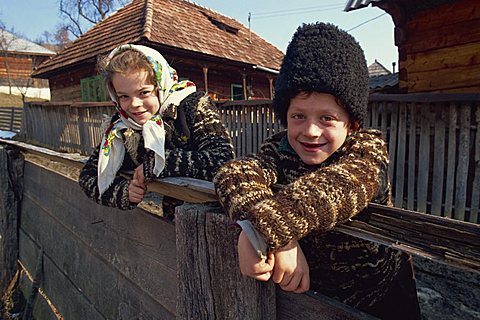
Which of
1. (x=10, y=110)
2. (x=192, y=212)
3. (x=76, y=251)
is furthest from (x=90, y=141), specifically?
(x=10, y=110)

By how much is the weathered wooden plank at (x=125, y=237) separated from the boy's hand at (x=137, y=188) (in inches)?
4.8

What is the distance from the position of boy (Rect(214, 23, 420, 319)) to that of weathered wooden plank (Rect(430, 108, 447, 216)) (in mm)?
3929

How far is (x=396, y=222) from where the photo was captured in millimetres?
779

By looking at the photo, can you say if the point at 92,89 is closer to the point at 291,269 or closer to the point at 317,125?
the point at 317,125

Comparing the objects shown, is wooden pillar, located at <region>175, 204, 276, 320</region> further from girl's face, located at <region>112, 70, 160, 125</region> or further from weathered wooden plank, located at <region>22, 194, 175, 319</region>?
girl's face, located at <region>112, 70, 160, 125</region>

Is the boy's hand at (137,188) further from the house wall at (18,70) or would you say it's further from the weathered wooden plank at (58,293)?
the house wall at (18,70)

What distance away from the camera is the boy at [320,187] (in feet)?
2.85

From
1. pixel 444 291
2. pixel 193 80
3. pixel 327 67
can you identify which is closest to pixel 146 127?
pixel 327 67

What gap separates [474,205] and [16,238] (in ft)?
19.8

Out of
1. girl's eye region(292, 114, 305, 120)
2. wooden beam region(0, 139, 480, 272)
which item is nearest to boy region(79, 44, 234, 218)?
girl's eye region(292, 114, 305, 120)

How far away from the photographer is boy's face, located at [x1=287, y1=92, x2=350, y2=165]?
1.12 m

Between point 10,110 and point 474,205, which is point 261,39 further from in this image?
point 474,205

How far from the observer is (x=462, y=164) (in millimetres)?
4543

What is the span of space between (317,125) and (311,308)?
54cm
